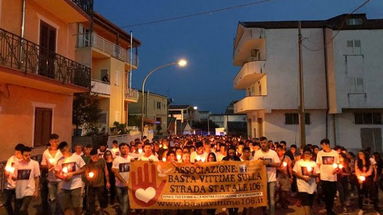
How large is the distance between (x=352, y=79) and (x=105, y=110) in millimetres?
19989

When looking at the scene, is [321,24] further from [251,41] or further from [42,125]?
[42,125]

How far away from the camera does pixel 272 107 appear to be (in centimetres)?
2612

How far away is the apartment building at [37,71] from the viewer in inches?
425

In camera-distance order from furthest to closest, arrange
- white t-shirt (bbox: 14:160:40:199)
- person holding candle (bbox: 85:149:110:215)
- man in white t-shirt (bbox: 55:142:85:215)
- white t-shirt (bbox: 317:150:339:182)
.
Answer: person holding candle (bbox: 85:149:110:215)
white t-shirt (bbox: 317:150:339:182)
man in white t-shirt (bbox: 55:142:85:215)
white t-shirt (bbox: 14:160:40:199)

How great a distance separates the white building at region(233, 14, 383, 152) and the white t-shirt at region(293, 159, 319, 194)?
18.6 m

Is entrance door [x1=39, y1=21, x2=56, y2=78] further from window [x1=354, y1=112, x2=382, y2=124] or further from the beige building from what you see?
the beige building

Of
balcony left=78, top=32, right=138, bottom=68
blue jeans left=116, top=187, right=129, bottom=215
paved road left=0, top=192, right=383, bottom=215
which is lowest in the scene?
paved road left=0, top=192, right=383, bottom=215

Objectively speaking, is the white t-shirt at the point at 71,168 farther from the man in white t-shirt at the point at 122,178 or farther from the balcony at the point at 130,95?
the balcony at the point at 130,95

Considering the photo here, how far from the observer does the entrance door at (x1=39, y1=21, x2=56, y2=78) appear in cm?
1229

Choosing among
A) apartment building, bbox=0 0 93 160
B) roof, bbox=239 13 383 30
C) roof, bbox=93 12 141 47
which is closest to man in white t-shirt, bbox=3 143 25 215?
apartment building, bbox=0 0 93 160

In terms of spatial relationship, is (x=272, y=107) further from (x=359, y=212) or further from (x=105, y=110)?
(x=359, y=212)

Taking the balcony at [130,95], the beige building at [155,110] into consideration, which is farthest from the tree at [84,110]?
the beige building at [155,110]

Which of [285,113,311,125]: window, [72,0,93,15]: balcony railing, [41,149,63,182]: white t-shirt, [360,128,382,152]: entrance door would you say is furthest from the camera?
[285,113,311,125]: window

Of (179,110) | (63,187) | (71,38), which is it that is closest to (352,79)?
(71,38)
